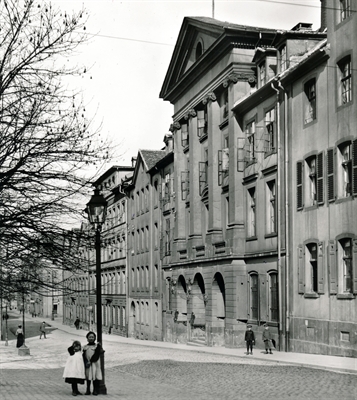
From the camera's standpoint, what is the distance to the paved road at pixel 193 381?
16000 mm

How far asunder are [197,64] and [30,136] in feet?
85.4

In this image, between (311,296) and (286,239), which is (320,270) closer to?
(311,296)

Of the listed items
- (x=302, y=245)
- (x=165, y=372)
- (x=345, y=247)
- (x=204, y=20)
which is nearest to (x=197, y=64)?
(x=204, y=20)

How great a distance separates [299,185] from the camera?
98.1 feet

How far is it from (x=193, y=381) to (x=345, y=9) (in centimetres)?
1469

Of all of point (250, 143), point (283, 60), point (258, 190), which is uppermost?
point (283, 60)

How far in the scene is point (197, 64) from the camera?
4194cm

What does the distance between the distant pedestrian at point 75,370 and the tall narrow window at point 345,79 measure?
47.2ft

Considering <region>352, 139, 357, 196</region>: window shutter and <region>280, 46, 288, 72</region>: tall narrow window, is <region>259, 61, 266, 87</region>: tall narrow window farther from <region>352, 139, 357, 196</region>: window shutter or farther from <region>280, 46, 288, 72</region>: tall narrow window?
<region>352, 139, 357, 196</region>: window shutter

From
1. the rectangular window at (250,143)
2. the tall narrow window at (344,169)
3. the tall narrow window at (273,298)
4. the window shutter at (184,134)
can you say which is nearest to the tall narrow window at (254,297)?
the tall narrow window at (273,298)

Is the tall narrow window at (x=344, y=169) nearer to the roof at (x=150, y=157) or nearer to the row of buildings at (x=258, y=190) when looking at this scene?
the row of buildings at (x=258, y=190)

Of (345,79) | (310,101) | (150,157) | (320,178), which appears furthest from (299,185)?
(150,157)

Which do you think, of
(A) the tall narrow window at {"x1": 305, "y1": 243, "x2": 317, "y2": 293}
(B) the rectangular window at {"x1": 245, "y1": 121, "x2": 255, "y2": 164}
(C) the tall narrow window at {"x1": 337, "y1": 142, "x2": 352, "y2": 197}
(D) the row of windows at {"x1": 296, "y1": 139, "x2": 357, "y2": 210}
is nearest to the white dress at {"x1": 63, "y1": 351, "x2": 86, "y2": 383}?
(D) the row of windows at {"x1": 296, "y1": 139, "x2": 357, "y2": 210}

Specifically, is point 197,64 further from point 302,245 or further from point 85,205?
point 85,205
